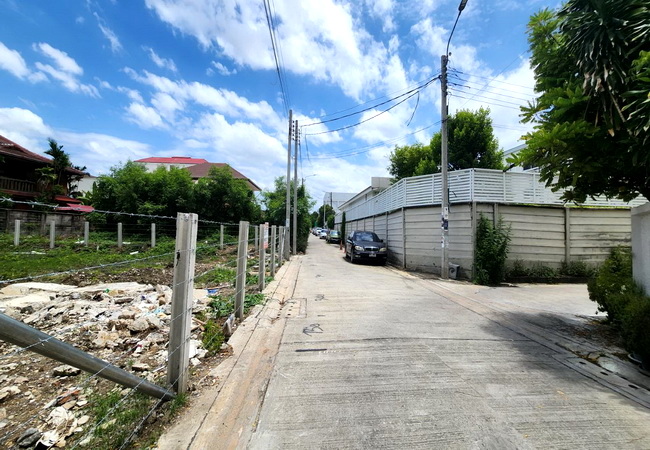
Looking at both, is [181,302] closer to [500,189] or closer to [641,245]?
[641,245]

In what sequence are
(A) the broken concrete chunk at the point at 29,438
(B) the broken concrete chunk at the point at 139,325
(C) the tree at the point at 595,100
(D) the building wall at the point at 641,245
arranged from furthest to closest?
(B) the broken concrete chunk at the point at 139,325
(D) the building wall at the point at 641,245
(C) the tree at the point at 595,100
(A) the broken concrete chunk at the point at 29,438

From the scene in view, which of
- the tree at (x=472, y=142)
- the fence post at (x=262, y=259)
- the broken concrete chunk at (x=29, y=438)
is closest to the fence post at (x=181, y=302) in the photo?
the broken concrete chunk at (x=29, y=438)

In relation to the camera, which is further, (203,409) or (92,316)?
(92,316)

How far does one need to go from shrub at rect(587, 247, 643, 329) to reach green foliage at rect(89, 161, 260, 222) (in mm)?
21066

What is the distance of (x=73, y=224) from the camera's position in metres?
17.2

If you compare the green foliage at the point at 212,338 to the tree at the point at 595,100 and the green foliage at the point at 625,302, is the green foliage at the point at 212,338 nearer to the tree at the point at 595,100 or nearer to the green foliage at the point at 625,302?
the tree at the point at 595,100

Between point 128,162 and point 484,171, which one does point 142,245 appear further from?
point 484,171

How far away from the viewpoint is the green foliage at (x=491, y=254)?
994cm

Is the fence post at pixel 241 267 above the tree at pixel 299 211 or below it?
below

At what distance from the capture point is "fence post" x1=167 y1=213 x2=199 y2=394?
8.73 feet

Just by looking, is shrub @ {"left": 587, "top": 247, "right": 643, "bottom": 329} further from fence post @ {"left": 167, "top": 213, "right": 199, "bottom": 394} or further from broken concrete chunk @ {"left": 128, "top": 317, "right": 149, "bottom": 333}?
broken concrete chunk @ {"left": 128, "top": 317, "right": 149, "bottom": 333}

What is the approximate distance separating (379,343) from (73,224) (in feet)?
65.2

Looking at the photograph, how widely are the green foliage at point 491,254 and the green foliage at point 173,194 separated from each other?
17.3 m

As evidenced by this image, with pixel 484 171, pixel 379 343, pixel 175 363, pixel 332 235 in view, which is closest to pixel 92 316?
pixel 175 363
